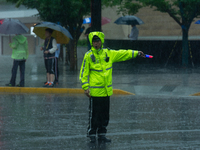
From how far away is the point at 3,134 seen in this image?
7.38 meters

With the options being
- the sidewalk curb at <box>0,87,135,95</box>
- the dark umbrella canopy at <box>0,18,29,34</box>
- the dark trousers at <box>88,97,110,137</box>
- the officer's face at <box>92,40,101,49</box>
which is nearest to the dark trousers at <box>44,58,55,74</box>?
the sidewalk curb at <box>0,87,135,95</box>

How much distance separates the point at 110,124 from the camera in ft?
27.1

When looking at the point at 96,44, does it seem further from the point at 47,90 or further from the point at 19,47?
the point at 19,47

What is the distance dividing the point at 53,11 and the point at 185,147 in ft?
37.9

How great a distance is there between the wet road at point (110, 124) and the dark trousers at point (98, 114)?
9.0 inches

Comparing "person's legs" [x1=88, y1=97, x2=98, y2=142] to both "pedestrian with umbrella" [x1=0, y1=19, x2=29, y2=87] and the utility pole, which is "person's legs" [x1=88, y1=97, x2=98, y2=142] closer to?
the utility pole

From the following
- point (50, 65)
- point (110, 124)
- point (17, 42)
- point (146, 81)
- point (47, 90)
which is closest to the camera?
point (110, 124)

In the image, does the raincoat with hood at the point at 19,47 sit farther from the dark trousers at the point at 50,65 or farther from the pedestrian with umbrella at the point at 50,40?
the dark trousers at the point at 50,65

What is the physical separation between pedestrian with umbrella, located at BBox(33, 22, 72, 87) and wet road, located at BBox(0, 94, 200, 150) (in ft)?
→ 5.31

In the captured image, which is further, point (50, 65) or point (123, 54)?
point (50, 65)

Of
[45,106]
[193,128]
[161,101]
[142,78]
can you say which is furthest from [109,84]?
[142,78]

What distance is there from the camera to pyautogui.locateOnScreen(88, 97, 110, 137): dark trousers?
6.71 metres

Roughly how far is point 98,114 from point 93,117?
9cm

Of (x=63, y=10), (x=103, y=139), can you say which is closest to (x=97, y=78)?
(x=103, y=139)
